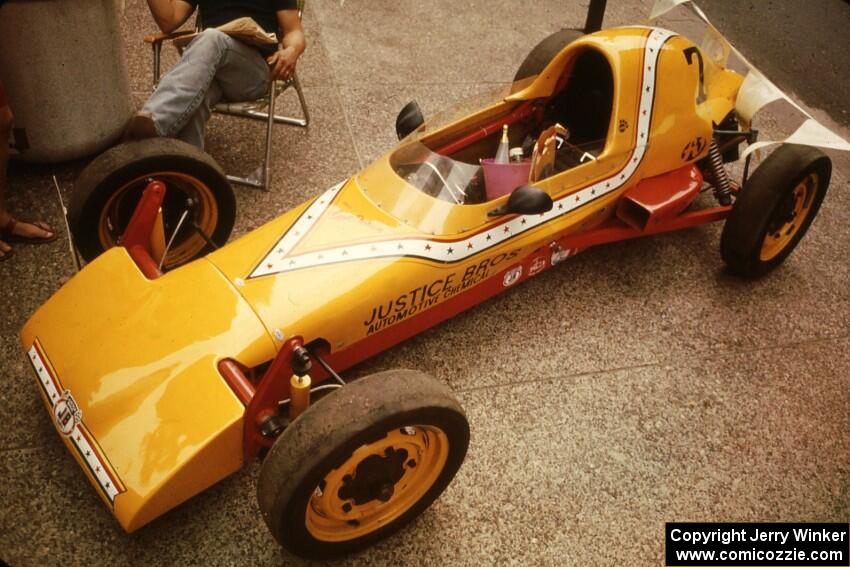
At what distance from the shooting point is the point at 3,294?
3.17 m

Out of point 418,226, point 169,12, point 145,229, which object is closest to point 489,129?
point 418,226

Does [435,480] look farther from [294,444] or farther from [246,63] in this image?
[246,63]

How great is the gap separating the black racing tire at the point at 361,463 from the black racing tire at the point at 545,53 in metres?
2.26

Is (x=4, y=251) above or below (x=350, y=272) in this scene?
below

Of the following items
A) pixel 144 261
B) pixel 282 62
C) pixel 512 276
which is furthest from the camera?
pixel 282 62

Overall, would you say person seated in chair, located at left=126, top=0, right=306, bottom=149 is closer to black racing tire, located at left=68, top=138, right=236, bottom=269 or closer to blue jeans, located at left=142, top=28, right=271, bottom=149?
blue jeans, located at left=142, top=28, right=271, bottom=149

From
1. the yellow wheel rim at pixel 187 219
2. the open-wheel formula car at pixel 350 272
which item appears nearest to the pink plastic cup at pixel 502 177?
the open-wheel formula car at pixel 350 272

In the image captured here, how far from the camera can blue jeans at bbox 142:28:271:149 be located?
3365 mm

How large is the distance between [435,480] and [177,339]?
95cm

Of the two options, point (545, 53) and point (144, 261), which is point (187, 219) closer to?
point (144, 261)

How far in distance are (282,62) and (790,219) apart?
257 cm

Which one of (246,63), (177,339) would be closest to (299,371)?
(177,339)

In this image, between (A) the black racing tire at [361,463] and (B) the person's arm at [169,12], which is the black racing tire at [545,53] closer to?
(B) the person's arm at [169,12]

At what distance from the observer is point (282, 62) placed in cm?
362
